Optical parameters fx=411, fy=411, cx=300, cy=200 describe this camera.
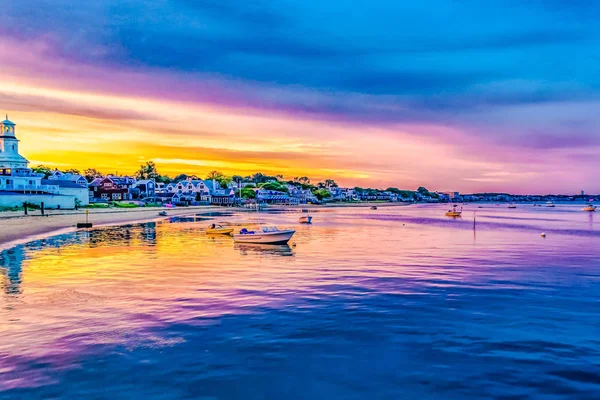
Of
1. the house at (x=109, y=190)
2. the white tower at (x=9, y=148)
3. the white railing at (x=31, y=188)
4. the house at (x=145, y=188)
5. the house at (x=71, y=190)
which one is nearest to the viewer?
the white railing at (x=31, y=188)

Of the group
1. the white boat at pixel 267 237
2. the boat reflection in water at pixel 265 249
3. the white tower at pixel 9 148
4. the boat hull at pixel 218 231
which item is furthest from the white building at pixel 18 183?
the boat reflection in water at pixel 265 249

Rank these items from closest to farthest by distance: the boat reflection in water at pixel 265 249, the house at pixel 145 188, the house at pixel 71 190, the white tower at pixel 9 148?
the boat reflection in water at pixel 265 249 → the white tower at pixel 9 148 → the house at pixel 71 190 → the house at pixel 145 188

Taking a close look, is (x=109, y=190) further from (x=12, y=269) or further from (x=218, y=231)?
(x=12, y=269)

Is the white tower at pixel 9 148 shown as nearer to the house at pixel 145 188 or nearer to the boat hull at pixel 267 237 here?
the house at pixel 145 188

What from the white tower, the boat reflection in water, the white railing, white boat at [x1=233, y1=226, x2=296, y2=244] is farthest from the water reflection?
the white tower

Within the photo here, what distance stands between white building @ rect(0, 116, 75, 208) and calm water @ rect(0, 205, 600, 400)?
234 feet

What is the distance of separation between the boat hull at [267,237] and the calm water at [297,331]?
12911mm

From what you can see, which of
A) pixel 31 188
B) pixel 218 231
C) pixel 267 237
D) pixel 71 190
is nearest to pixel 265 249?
pixel 267 237

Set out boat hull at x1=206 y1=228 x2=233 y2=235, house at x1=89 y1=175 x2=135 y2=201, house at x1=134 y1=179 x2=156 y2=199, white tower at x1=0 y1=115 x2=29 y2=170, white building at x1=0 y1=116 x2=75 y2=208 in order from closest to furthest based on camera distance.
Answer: boat hull at x1=206 y1=228 x2=233 y2=235
white building at x1=0 y1=116 x2=75 y2=208
white tower at x1=0 y1=115 x2=29 y2=170
house at x1=89 y1=175 x2=135 y2=201
house at x1=134 y1=179 x2=156 y2=199

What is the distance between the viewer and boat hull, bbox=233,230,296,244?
1665 inches

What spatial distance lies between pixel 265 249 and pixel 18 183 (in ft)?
280

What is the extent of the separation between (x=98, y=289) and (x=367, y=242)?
31014 mm

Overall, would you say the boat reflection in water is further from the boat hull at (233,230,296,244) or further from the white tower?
the white tower

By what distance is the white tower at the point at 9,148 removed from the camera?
104m
